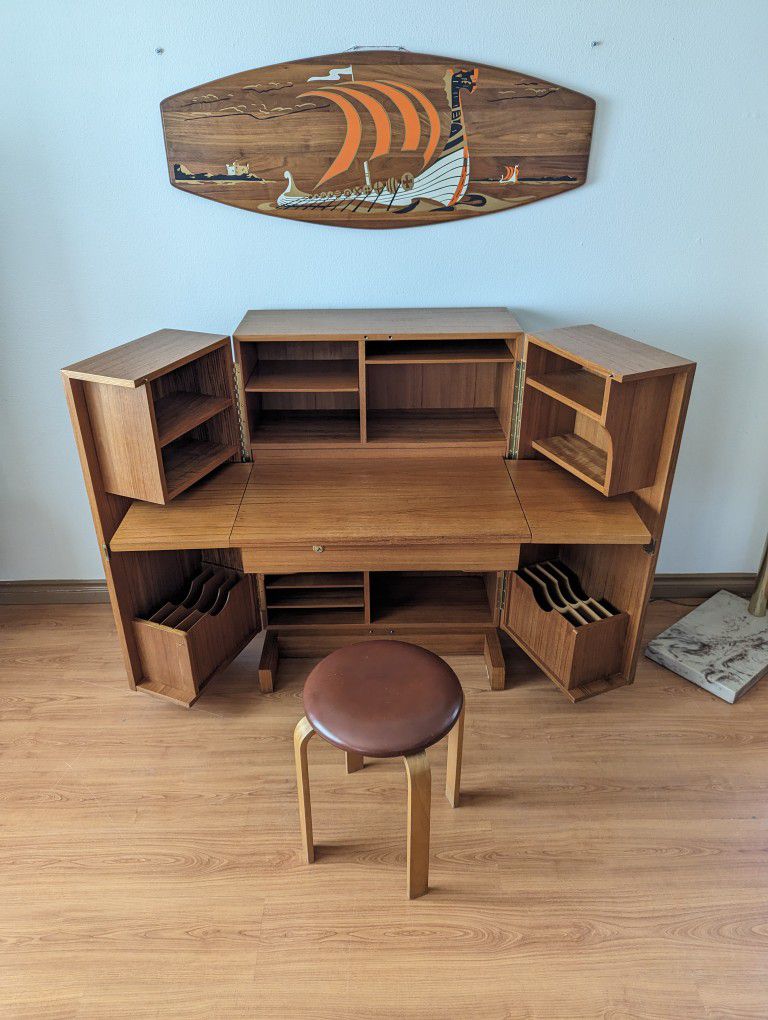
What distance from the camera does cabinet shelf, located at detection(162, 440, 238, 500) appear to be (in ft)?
7.48

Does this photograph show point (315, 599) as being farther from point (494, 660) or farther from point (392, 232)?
point (392, 232)

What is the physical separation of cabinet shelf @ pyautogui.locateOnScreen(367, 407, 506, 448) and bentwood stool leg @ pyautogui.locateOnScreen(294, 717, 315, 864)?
1014mm

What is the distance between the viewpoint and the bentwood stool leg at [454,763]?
2.01 metres

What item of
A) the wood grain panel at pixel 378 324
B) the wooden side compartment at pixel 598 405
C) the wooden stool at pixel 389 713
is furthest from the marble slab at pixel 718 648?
the wood grain panel at pixel 378 324

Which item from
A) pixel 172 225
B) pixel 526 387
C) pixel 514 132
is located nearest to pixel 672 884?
pixel 526 387

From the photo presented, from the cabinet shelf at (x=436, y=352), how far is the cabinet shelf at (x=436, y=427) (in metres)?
0.24

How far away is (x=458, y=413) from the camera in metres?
2.64

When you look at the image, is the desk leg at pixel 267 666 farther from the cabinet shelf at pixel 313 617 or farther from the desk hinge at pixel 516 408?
the desk hinge at pixel 516 408

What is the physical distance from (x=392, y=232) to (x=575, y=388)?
81cm

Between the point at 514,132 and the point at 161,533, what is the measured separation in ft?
5.51

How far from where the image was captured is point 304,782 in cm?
189

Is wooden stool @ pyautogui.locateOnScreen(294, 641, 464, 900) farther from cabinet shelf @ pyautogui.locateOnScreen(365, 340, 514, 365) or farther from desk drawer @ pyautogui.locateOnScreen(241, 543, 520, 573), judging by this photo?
cabinet shelf @ pyautogui.locateOnScreen(365, 340, 514, 365)

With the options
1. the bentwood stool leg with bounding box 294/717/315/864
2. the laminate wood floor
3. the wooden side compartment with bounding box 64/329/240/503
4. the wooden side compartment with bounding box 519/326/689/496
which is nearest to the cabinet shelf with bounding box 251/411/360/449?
the wooden side compartment with bounding box 64/329/240/503

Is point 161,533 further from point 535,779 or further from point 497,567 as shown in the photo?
point 535,779
